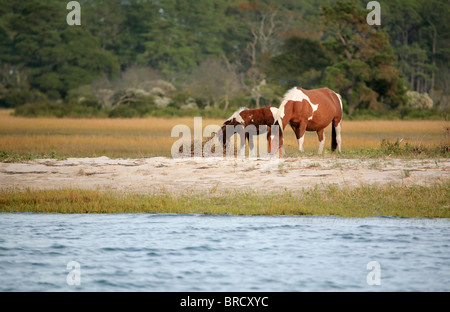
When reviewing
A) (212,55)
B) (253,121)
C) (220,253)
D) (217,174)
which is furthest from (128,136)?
(212,55)

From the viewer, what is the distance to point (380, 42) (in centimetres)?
4194

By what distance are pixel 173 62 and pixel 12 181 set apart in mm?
53775

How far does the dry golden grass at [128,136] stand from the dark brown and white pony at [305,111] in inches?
92.4

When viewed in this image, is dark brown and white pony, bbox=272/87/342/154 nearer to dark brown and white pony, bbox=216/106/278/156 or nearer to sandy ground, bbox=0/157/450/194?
dark brown and white pony, bbox=216/106/278/156

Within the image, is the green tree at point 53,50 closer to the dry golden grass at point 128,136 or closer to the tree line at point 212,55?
the tree line at point 212,55

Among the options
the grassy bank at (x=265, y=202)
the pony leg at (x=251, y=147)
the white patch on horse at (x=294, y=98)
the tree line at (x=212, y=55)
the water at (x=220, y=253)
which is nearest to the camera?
the water at (x=220, y=253)

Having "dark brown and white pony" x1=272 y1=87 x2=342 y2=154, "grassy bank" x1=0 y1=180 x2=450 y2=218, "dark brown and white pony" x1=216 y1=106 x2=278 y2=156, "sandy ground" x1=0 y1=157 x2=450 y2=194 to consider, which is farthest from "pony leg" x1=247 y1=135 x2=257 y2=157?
"grassy bank" x1=0 y1=180 x2=450 y2=218

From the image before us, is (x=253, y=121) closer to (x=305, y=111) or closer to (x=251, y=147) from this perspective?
(x=251, y=147)

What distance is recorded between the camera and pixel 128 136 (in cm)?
2603

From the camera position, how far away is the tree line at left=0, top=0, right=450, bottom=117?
137 feet

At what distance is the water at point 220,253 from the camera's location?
8298 millimetres

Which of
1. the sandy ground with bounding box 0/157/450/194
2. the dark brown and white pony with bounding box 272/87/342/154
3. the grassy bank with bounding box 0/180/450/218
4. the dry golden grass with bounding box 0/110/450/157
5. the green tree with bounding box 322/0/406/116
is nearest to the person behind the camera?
the grassy bank with bounding box 0/180/450/218

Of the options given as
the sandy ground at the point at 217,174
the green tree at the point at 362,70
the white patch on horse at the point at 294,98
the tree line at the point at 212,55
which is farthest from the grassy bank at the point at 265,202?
the green tree at the point at 362,70

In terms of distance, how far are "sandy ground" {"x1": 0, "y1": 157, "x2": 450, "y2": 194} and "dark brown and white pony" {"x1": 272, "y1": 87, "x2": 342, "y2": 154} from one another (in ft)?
4.13
